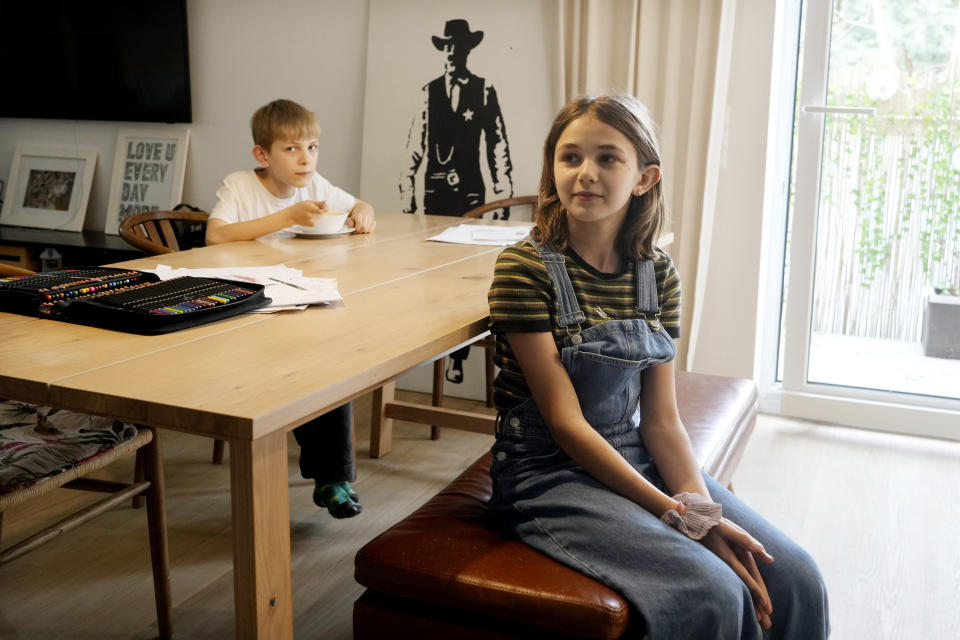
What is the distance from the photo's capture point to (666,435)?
1580 millimetres

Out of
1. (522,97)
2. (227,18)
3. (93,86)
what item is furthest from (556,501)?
(93,86)

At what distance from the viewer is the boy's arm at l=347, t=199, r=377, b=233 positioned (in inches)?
103

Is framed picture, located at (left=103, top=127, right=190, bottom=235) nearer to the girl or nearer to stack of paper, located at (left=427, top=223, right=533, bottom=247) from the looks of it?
stack of paper, located at (left=427, top=223, right=533, bottom=247)

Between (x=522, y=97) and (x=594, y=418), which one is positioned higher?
(x=522, y=97)

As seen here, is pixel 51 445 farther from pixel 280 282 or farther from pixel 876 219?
pixel 876 219

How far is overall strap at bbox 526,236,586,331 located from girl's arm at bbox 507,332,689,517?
51 millimetres

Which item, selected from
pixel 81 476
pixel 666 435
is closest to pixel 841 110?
pixel 666 435

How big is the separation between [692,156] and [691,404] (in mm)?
1293

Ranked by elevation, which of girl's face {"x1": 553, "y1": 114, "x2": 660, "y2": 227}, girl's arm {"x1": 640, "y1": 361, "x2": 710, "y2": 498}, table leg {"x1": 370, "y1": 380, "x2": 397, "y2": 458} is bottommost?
table leg {"x1": 370, "y1": 380, "x2": 397, "y2": 458}

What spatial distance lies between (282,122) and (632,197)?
1.21m

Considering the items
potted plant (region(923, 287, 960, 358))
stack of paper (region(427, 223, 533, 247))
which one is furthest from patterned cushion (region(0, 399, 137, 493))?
potted plant (region(923, 287, 960, 358))

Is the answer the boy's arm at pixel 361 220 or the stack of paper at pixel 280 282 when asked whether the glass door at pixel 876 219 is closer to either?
the boy's arm at pixel 361 220

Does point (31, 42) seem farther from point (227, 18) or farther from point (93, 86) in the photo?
point (227, 18)

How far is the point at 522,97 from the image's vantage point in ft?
11.1
